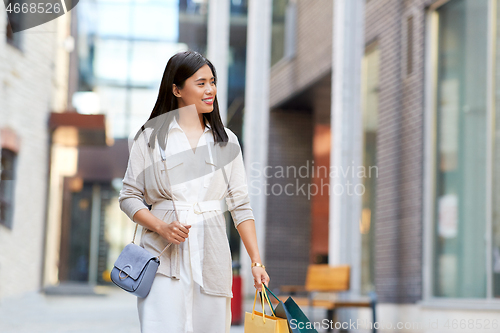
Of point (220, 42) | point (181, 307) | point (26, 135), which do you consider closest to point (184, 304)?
point (181, 307)

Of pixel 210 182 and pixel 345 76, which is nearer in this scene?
pixel 210 182

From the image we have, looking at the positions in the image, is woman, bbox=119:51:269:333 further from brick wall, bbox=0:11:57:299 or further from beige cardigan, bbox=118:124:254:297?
brick wall, bbox=0:11:57:299

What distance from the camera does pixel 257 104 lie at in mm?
13953

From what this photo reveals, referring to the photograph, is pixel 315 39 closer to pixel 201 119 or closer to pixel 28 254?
pixel 28 254

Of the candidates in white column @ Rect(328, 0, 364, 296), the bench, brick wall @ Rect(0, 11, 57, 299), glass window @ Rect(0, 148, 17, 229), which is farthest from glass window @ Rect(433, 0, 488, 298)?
glass window @ Rect(0, 148, 17, 229)

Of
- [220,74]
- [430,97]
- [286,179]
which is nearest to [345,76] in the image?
[430,97]

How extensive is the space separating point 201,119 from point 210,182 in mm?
285

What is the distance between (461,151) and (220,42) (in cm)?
599

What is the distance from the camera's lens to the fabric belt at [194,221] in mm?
2736

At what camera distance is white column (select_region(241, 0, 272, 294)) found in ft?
45.7

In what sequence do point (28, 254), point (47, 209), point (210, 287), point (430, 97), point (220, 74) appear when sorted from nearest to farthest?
point (210, 287) < point (430, 97) < point (28, 254) < point (47, 209) < point (220, 74)

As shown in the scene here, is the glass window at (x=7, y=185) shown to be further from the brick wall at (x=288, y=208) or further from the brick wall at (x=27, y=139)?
the brick wall at (x=288, y=208)

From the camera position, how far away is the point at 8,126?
29.5 ft

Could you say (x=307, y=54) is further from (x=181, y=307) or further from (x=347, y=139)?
(x=181, y=307)
